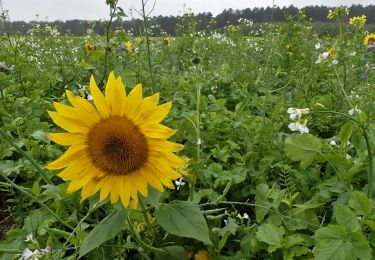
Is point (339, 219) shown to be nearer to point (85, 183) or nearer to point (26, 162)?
point (85, 183)

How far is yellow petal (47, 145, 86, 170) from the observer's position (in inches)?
48.9

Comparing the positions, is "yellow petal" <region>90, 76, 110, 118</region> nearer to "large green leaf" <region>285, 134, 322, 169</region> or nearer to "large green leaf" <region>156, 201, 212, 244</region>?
"large green leaf" <region>156, 201, 212, 244</region>

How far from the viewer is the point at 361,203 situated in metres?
1.42

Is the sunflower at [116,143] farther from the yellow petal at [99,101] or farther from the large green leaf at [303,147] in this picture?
the large green leaf at [303,147]

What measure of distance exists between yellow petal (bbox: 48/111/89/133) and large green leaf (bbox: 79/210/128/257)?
0.98 ft

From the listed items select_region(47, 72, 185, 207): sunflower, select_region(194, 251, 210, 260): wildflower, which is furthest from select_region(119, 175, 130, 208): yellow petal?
select_region(194, 251, 210, 260): wildflower

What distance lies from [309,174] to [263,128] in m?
0.47

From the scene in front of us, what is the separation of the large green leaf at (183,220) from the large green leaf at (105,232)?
0.41 ft

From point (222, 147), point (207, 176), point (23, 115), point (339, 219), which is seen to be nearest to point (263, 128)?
point (222, 147)

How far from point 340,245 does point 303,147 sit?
576 mm

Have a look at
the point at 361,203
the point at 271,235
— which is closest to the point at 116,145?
the point at 271,235

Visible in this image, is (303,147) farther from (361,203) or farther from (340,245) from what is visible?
(340,245)

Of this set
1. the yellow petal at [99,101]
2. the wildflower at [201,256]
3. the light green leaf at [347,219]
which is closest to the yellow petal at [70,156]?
the yellow petal at [99,101]

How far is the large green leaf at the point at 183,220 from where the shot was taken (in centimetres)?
130
